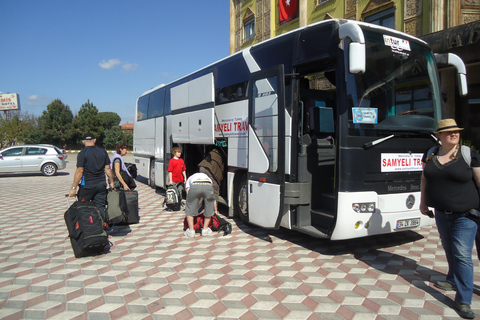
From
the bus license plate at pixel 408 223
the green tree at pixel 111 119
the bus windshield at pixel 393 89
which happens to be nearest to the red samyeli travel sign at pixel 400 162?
the bus windshield at pixel 393 89

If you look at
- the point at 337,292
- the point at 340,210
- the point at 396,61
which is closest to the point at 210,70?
the point at 396,61

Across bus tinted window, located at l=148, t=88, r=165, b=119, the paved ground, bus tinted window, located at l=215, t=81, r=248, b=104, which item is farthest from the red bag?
bus tinted window, located at l=148, t=88, r=165, b=119

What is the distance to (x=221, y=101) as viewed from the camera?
26.4 ft

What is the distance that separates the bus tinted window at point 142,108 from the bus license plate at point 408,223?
35.0 feet

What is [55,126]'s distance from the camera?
214 ft

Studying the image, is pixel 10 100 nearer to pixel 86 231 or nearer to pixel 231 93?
pixel 231 93

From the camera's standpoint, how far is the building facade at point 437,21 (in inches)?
418

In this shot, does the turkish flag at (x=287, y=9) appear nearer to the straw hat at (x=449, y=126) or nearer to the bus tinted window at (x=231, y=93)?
the bus tinted window at (x=231, y=93)

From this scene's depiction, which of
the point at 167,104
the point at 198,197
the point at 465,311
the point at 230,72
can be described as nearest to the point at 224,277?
the point at 198,197

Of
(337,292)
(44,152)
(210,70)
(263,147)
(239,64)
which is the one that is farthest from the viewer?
(44,152)

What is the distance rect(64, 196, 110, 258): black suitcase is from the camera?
17.1 feet

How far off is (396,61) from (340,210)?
243 centimetres

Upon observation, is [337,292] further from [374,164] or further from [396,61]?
[396,61]

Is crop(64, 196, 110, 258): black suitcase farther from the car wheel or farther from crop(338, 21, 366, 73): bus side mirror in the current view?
the car wheel
